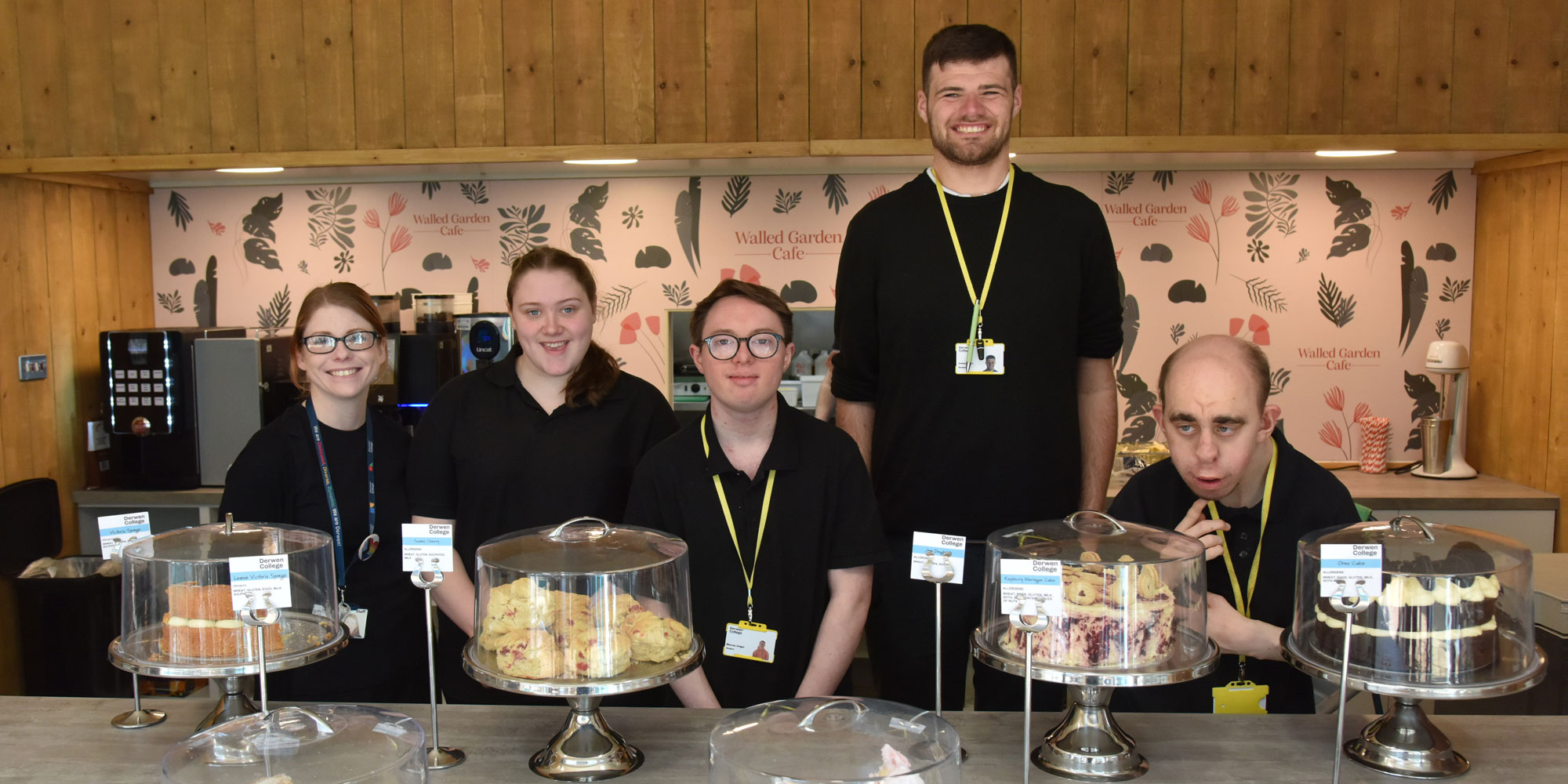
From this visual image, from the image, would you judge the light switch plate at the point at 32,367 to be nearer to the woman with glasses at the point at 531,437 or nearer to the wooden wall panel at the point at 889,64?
the woman with glasses at the point at 531,437

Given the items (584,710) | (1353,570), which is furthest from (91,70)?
(1353,570)

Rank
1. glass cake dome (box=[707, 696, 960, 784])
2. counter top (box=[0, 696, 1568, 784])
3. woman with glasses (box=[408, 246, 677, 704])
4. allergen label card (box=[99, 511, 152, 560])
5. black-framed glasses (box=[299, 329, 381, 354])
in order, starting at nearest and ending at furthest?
glass cake dome (box=[707, 696, 960, 784]) < counter top (box=[0, 696, 1568, 784]) < allergen label card (box=[99, 511, 152, 560]) < woman with glasses (box=[408, 246, 677, 704]) < black-framed glasses (box=[299, 329, 381, 354])

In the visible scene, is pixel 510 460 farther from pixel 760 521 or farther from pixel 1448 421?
pixel 1448 421

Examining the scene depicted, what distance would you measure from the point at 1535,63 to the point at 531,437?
3.73 metres

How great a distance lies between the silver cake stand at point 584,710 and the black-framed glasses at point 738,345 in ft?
1.93

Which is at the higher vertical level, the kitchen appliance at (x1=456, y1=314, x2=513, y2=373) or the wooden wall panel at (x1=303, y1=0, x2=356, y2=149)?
the wooden wall panel at (x1=303, y1=0, x2=356, y2=149)

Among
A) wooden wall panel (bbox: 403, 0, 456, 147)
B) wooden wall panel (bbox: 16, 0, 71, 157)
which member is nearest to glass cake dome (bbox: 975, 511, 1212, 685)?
wooden wall panel (bbox: 403, 0, 456, 147)

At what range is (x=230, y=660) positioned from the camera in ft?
5.84

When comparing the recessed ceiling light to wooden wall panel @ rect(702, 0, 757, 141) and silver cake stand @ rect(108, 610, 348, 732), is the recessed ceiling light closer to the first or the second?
wooden wall panel @ rect(702, 0, 757, 141)

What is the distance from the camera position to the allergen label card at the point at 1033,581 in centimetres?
161

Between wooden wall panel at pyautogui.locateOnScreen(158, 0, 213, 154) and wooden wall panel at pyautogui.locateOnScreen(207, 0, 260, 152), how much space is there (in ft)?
0.10

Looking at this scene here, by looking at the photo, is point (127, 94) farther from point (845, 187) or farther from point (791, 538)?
point (791, 538)

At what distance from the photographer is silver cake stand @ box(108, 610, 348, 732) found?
175 centimetres

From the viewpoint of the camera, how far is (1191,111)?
4102 millimetres
